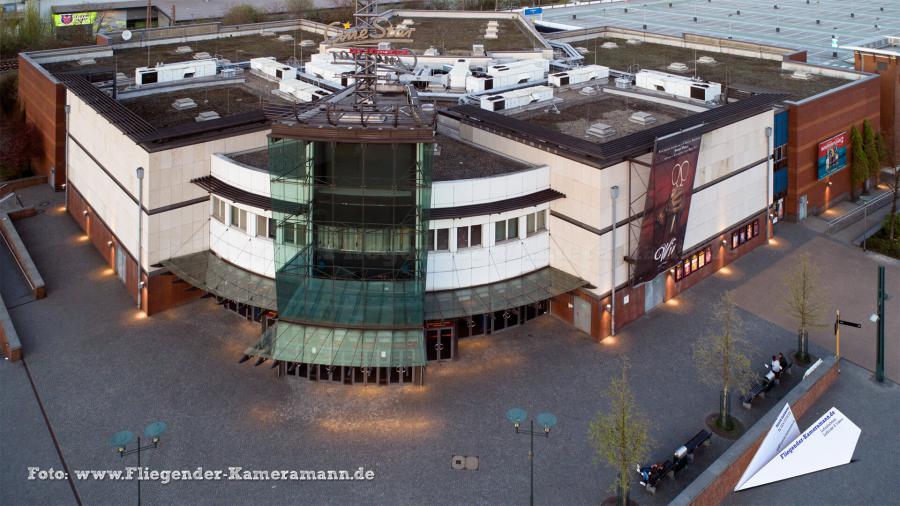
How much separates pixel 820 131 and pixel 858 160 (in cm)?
674

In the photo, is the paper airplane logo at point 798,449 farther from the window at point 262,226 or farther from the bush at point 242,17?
the bush at point 242,17

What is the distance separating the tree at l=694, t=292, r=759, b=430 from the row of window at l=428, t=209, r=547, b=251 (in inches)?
431

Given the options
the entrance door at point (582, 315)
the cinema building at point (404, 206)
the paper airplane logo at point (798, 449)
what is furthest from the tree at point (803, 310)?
the entrance door at point (582, 315)

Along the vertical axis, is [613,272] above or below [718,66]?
below

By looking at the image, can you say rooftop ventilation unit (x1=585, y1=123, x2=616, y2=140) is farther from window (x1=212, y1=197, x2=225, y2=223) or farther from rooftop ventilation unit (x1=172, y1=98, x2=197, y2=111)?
rooftop ventilation unit (x1=172, y1=98, x2=197, y2=111)

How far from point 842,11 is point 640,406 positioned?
4132 inches

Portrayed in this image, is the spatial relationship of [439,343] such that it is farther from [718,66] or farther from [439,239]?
[718,66]

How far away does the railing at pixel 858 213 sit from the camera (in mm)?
58906

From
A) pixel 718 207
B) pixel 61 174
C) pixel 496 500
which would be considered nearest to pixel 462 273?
pixel 496 500

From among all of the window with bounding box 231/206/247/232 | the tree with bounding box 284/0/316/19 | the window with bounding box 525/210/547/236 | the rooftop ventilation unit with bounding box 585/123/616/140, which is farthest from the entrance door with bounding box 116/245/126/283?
the tree with bounding box 284/0/316/19

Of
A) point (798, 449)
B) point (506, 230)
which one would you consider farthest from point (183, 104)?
point (798, 449)

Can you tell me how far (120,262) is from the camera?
4778 cm

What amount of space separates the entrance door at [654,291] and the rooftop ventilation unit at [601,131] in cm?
899

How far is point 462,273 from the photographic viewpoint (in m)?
40.7
